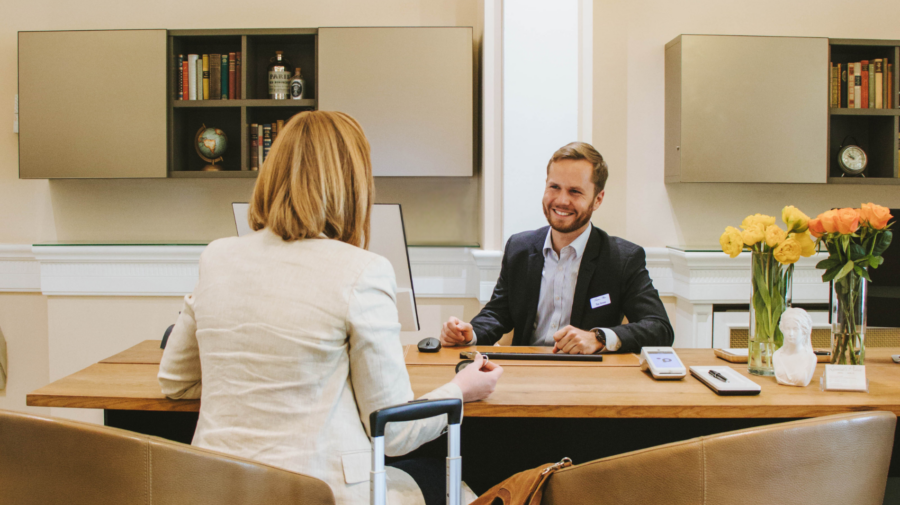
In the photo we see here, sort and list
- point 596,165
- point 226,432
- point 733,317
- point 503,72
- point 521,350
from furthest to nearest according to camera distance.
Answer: point 733,317
point 503,72
point 596,165
point 521,350
point 226,432

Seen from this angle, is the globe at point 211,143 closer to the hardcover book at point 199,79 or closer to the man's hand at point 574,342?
the hardcover book at point 199,79

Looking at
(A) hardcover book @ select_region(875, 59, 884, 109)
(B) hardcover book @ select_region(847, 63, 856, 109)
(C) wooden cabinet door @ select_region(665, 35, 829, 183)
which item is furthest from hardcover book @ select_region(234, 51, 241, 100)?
(A) hardcover book @ select_region(875, 59, 884, 109)

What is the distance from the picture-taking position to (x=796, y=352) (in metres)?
1.47

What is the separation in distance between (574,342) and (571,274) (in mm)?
475

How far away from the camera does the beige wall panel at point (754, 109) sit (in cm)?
A: 289

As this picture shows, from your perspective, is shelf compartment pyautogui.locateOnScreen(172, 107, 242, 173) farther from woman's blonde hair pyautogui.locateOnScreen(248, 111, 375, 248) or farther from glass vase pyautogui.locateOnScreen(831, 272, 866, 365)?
glass vase pyautogui.locateOnScreen(831, 272, 866, 365)

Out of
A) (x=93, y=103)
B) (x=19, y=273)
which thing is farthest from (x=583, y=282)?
(x=19, y=273)

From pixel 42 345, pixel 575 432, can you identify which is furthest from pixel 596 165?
pixel 42 345

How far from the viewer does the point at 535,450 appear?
63.7 inches

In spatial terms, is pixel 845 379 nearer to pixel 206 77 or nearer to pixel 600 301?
pixel 600 301

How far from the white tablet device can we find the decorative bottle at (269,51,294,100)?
85.5 inches

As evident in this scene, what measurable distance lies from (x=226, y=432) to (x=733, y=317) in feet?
8.94

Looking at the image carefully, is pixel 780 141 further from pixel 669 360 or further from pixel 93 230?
pixel 93 230

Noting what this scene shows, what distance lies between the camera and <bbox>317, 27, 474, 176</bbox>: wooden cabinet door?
2.83 meters
